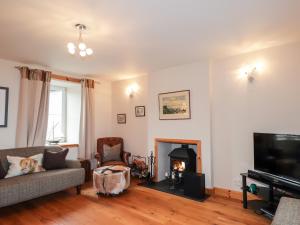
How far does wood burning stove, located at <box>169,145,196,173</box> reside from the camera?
3914 millimetres

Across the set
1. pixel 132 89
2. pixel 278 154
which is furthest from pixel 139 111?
pixel 278 154

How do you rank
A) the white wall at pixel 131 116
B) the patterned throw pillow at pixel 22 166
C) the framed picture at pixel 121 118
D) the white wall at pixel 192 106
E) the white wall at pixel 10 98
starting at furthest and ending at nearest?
1. the framed picture at pixel 121 118
2. the white wall at pixel 131 116
3. the white wall at pixel 192 106
4. the white wall at pixel 10 98
5. the patterned throw pillow at pixel 22 166

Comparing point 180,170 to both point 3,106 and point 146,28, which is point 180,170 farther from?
point 3,106

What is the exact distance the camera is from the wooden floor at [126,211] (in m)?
2.62

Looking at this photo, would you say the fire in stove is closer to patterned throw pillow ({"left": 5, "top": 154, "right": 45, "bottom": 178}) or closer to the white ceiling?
the white ceiling

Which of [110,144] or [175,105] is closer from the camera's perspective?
[175,105]

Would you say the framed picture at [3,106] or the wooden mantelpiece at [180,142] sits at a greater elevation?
the framed picture at [3,106]

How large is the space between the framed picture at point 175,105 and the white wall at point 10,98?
2803 mm

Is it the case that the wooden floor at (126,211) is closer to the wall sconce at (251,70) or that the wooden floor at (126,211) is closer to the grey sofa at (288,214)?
the grey sofa at (288,214)

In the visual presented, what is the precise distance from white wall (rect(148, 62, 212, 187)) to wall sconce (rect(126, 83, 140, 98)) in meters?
0.57

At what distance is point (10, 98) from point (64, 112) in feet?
4.80

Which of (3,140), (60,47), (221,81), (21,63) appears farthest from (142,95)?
(3,140)

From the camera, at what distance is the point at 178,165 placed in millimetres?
4152

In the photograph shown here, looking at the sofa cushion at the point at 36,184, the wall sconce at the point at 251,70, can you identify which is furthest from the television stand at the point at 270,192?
the sofa cushion at the point at 36,184
